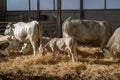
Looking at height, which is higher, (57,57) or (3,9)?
(3,9)

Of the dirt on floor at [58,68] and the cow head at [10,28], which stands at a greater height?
the cow head at [10,28]

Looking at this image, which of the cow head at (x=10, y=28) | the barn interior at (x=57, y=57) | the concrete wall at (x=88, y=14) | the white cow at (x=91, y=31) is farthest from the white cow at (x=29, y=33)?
the concrete wall at (x=88, y=14)

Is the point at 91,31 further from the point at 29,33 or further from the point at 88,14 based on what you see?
the point at 88,14

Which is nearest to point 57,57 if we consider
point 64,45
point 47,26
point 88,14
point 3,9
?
point 64,45

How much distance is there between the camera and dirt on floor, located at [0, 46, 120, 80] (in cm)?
803

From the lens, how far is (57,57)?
10.3 meters

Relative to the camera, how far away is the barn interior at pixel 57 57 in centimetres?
819

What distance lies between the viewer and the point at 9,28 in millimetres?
12023

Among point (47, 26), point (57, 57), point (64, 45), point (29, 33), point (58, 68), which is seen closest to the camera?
point (58, 68)

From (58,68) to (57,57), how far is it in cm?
145

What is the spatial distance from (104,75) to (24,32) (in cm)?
399

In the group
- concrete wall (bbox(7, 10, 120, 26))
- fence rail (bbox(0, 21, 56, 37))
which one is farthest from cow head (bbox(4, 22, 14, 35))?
concrete wall (bbox(7, 10, 120, 26))

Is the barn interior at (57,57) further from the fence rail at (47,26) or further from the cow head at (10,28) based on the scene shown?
the cow head at (10,28)

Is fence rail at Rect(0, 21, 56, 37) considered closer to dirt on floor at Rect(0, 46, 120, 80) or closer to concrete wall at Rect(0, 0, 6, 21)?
dirt on floor at Rect(0, 46, 120, 80)
